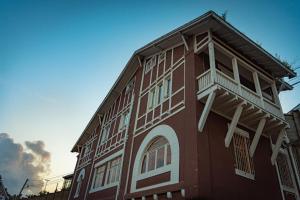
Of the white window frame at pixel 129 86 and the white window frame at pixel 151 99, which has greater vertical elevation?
the white window frame at pixel 129 86

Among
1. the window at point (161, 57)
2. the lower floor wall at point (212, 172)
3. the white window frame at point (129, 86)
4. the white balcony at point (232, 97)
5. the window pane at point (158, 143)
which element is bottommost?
the lower floor wall at point (212, 172)

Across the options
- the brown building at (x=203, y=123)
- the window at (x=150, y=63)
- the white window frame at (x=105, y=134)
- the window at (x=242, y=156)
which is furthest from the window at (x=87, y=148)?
the window at (x=242, y=156)

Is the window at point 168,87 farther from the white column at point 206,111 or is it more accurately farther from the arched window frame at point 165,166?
the white column at point 206,111

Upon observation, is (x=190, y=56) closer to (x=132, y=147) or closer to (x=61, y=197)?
(x=132, y=147)

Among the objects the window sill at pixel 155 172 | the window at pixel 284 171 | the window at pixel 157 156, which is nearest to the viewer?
the window sill at pixel 155 172

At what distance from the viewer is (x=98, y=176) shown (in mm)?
17984

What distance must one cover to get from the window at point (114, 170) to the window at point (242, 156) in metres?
7.67

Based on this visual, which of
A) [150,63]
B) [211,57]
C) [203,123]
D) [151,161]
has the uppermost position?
[150,63]

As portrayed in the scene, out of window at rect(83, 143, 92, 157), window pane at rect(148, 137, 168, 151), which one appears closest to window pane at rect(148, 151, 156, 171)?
window pane at rect(148, 137, 168, 151)

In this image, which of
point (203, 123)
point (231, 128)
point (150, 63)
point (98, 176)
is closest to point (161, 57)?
point (150, 63)

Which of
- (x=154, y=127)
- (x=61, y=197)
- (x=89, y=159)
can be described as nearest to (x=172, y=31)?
(x=154, y=127)

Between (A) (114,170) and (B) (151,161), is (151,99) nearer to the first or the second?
(B) (151,161)

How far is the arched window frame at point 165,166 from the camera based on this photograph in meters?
9.08

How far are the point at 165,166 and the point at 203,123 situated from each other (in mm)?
2580
